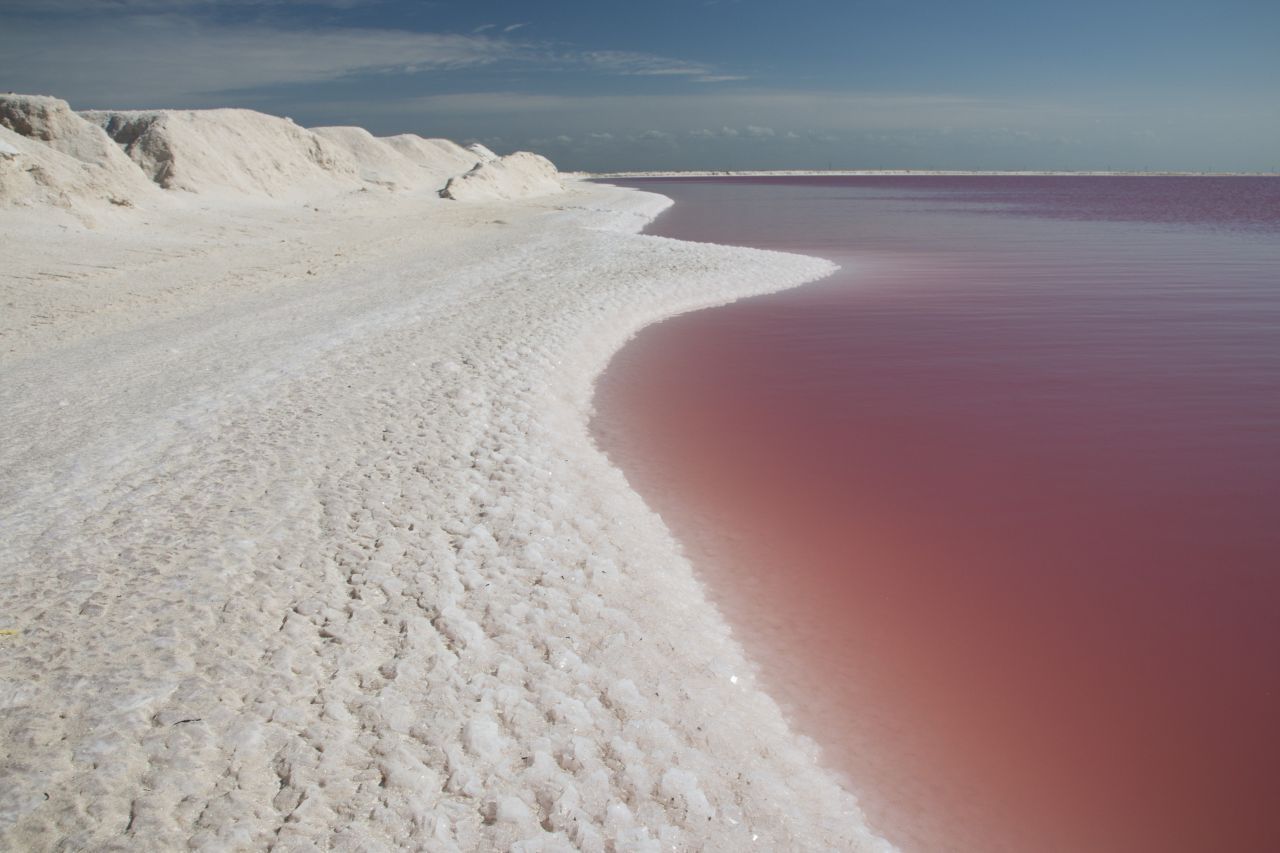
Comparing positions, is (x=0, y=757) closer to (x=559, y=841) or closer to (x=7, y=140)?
(x=559, y=841)

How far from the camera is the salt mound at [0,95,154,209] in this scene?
65.0 ft

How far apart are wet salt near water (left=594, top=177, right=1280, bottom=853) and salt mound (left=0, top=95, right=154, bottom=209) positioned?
51.4 feet

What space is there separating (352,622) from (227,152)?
35046mm

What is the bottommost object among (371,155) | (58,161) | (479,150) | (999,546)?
(479,150)

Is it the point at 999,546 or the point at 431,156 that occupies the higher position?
the point at 999,546

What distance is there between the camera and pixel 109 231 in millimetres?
19812

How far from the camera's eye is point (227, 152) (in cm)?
3431

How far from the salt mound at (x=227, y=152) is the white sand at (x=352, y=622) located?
2272 cm

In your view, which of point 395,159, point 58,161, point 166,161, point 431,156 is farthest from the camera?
point 431,156

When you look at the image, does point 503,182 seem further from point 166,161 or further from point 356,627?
point 356,627

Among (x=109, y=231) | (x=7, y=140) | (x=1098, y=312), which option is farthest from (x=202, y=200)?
(x=1098, y=312)

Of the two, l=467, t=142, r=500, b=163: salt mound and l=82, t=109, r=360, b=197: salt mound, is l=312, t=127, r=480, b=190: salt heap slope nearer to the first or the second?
l=82, t=109, r=360, b=197: salt mound

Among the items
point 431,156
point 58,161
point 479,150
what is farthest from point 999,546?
point 479,150

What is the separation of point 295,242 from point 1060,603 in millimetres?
21109
